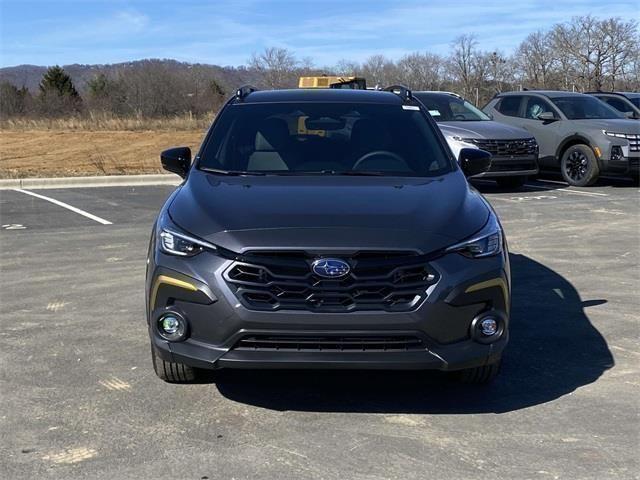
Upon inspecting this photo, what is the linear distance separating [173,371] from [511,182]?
34.8ft

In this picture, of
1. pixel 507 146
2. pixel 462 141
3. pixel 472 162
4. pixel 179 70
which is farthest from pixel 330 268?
pixel 179 70

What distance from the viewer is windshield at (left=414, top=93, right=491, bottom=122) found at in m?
13.7

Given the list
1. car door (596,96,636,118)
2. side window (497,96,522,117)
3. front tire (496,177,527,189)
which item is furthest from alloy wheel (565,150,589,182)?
car door (596,96,636,118)

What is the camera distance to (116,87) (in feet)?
218

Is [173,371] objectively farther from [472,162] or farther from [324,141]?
[472,162]

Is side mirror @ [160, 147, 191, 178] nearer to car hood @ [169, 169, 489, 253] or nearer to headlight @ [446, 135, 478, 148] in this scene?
car hood @ [169, 169, 489, 253]

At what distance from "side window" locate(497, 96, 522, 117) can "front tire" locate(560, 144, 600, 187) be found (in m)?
1.56

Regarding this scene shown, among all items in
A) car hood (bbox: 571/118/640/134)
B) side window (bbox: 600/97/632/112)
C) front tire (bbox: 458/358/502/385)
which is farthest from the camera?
side window (bbox: 600/97/632/112)

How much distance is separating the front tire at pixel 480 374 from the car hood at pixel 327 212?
0.78m

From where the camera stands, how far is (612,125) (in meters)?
13.4

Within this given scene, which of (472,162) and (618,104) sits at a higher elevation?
(618,104)

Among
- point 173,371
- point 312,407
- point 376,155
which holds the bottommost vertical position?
point 312,407

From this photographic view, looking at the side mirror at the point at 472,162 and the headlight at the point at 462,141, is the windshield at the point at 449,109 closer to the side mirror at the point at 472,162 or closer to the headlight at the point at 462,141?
the headlight at the point at 462,141

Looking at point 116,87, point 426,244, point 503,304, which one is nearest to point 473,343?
point 503,304
